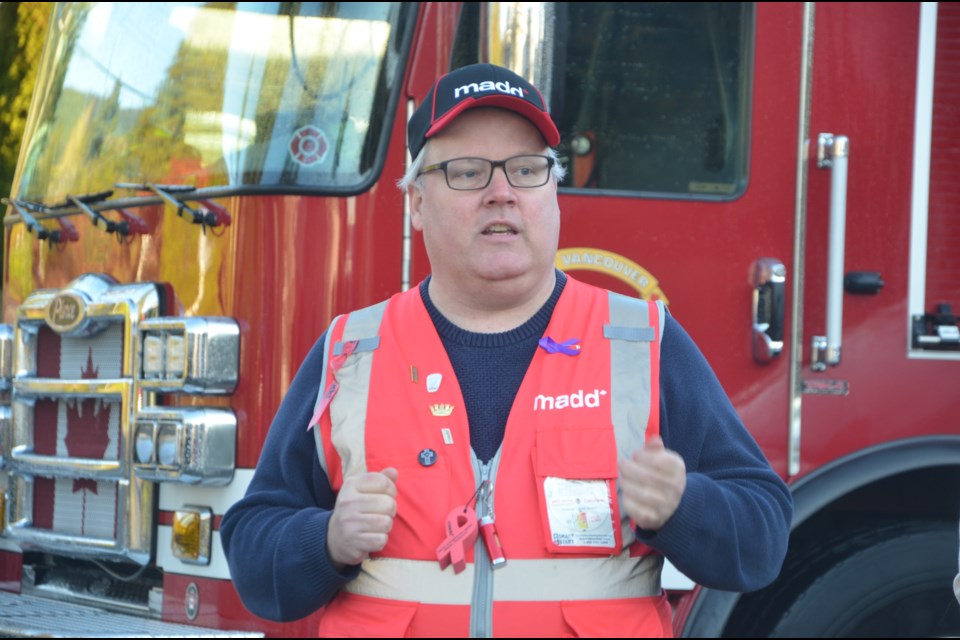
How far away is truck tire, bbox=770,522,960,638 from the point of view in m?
3.64

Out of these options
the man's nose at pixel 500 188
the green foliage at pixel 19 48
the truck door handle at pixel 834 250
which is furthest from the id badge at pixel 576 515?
the green foliage at pixel 19 48

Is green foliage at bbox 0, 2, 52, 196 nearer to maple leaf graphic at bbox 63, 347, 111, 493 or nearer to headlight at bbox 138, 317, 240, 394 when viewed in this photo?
maple leaf graphic at bbox 63, 347, 111, 493

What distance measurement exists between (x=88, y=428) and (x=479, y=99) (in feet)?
7.19

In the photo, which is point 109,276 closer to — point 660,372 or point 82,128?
point 82,128

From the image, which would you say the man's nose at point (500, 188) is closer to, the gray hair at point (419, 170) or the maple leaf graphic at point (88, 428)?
the gray hair at point (419, 170)

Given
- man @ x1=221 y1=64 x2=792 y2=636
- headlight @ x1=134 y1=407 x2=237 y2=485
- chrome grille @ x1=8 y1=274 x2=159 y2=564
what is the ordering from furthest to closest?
1. chrome grille @ x1=8 y1=274 x2=159 y2=564
2. headlight @ x1=134 y1=407 x2=237 y2=485
3. man @ x1=221 y1=64 x2=792 y2=636

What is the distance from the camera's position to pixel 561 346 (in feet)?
7.42

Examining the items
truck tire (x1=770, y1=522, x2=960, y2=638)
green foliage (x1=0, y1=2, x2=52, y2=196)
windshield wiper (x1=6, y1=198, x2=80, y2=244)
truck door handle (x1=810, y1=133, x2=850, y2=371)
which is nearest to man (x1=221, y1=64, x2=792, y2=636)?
truck door handle (x1=810, y1=133, x2=850, y2=371)

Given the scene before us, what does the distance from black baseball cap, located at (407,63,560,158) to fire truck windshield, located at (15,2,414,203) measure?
1143mm

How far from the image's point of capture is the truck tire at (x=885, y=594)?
3645mm

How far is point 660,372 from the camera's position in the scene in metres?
2.26

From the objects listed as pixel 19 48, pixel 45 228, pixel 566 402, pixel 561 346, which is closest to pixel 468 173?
pixel 561 346

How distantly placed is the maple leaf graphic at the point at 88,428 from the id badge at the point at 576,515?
2161 mm

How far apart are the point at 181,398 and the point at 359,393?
148cm
